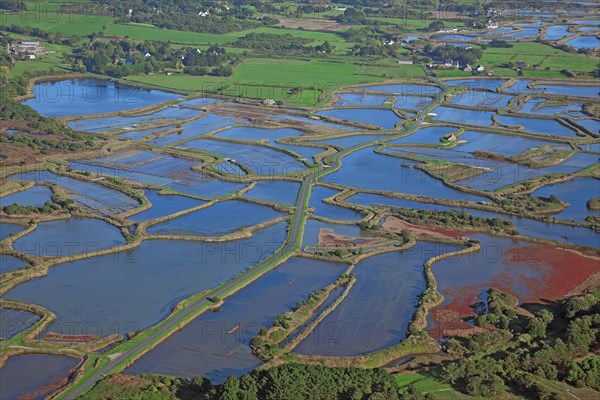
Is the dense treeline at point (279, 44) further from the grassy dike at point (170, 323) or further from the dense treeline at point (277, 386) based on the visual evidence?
the dense treeline at point (277, 386)

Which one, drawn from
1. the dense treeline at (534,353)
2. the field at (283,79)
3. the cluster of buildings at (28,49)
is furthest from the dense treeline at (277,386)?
the cluster of buildings at (28,49)

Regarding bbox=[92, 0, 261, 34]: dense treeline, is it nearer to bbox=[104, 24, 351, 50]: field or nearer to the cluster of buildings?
bbox=[104, 24, 351, 50]: field

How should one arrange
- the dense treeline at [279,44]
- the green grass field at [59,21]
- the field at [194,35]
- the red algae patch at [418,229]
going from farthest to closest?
the green grass field at [59,21], the field at [194,35], the dense treeline at [279,44], the red algae patch at [418,229]

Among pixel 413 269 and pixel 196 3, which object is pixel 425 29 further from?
pixel 413 269

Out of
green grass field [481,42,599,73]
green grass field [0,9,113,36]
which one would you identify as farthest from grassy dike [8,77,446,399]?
green grass field [0,9,113,36]

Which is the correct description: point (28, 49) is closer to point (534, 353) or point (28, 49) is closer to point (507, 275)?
point (507, 275)

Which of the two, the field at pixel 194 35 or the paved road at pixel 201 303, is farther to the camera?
the field at pixel 194 35
